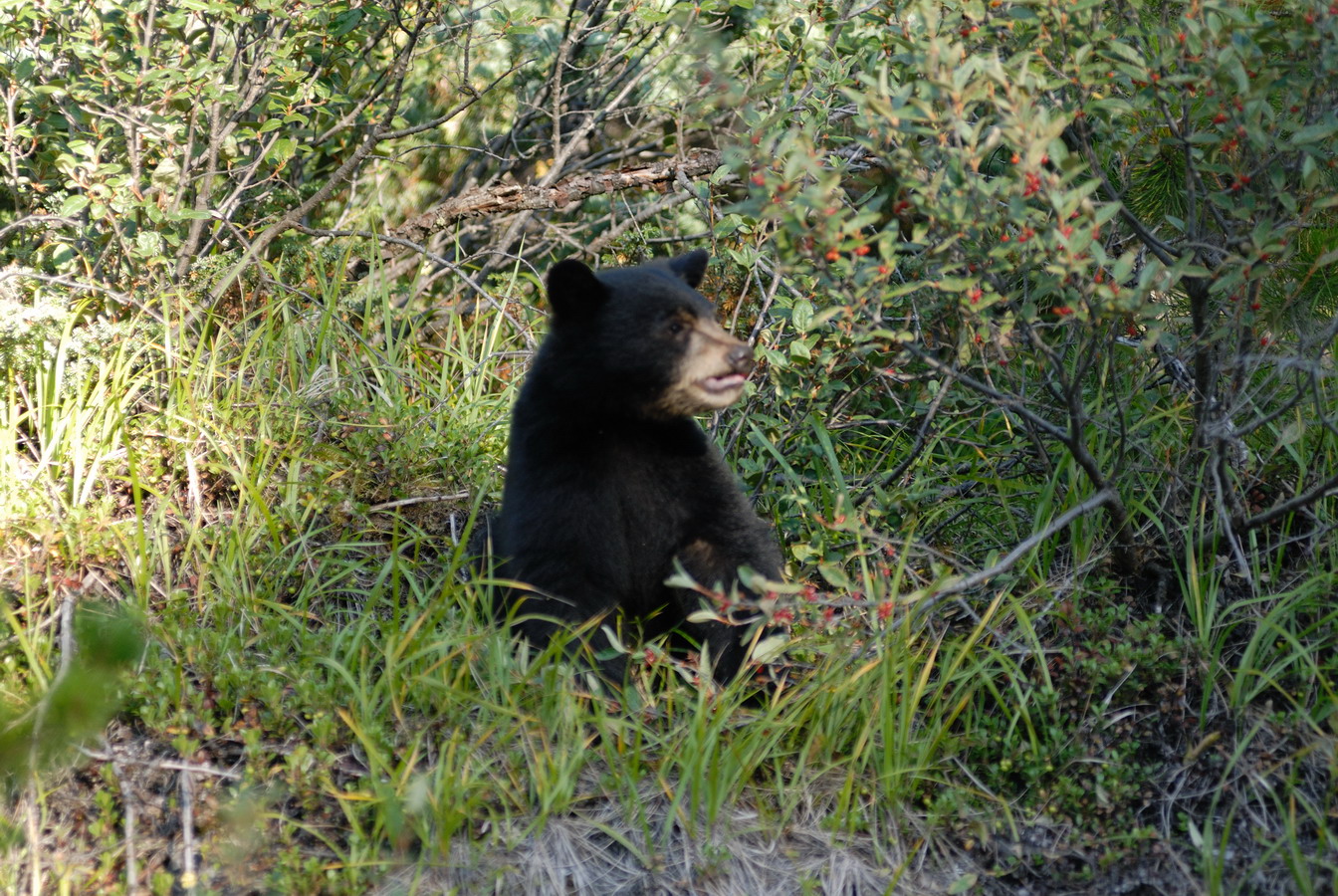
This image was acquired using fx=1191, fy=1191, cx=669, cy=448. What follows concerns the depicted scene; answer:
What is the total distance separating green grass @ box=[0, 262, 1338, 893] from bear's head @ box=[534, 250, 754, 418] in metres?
0.60

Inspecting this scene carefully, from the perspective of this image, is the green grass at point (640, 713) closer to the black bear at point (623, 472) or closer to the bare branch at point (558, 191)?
the black bear at point (623, 472)

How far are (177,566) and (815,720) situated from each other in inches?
92.2

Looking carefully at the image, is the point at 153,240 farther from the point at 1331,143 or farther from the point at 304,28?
the point at 1331,143

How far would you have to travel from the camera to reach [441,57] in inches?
257

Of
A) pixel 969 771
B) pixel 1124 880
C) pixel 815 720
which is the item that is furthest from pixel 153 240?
pixel 1124 880

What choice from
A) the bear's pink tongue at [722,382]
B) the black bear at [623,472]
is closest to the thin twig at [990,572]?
the black bear at [623,472]

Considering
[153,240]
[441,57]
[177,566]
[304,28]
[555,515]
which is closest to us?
[555,515]

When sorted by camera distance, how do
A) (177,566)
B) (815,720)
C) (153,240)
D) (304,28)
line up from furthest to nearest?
(304,28), (153,240), (177,566), (815,720)

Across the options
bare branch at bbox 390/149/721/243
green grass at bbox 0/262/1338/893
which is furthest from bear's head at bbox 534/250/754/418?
bare branch at bbox 390/149/721/243

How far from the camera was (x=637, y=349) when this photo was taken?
3.70m

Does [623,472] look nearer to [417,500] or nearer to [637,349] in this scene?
[637,349]

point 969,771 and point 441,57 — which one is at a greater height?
point 441,57

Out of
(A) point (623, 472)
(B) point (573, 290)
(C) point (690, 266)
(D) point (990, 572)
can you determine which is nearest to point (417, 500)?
(A) point (623, 472)

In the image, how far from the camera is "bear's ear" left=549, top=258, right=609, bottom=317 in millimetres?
3637
